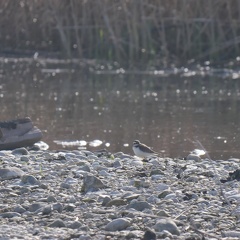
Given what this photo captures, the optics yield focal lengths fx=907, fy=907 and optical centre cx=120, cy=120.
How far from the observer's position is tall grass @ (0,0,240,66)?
22.8m

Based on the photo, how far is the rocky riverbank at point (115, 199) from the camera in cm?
626

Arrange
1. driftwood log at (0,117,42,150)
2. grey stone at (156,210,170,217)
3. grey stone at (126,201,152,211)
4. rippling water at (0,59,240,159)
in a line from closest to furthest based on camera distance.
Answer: grey stone at (156,210,170,217), grey stone at (126,201,152,211), driftwood log at (0,117,42,150), rippling water at (0,59,240,159)


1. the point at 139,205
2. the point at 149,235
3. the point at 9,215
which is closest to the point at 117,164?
the point at 139,205

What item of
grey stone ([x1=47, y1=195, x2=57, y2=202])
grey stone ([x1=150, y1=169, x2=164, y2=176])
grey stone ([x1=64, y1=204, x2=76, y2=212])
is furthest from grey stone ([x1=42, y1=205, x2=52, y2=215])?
grey stone ([x1=150, y1=169, x2=164, y2=176])

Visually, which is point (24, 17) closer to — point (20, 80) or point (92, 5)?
point (92, 5)

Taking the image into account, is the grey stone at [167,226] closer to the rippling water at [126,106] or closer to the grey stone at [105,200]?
the grey stone at [105,200]

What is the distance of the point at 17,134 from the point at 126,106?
5565 millimetres

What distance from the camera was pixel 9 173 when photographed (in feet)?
26.4

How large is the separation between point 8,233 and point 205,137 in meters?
6.86

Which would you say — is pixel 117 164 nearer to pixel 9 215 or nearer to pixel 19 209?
pixel 19 209

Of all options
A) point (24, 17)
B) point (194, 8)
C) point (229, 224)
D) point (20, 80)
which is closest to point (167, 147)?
point (229, 224)

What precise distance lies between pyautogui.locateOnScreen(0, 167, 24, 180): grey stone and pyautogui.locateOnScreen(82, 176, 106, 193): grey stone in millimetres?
752

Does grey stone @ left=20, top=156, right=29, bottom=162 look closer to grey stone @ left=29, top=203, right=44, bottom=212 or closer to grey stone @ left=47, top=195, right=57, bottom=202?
grey stone @ left=47, top=195, right=57, bottom=202

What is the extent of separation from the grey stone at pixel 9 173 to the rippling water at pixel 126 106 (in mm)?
3479
